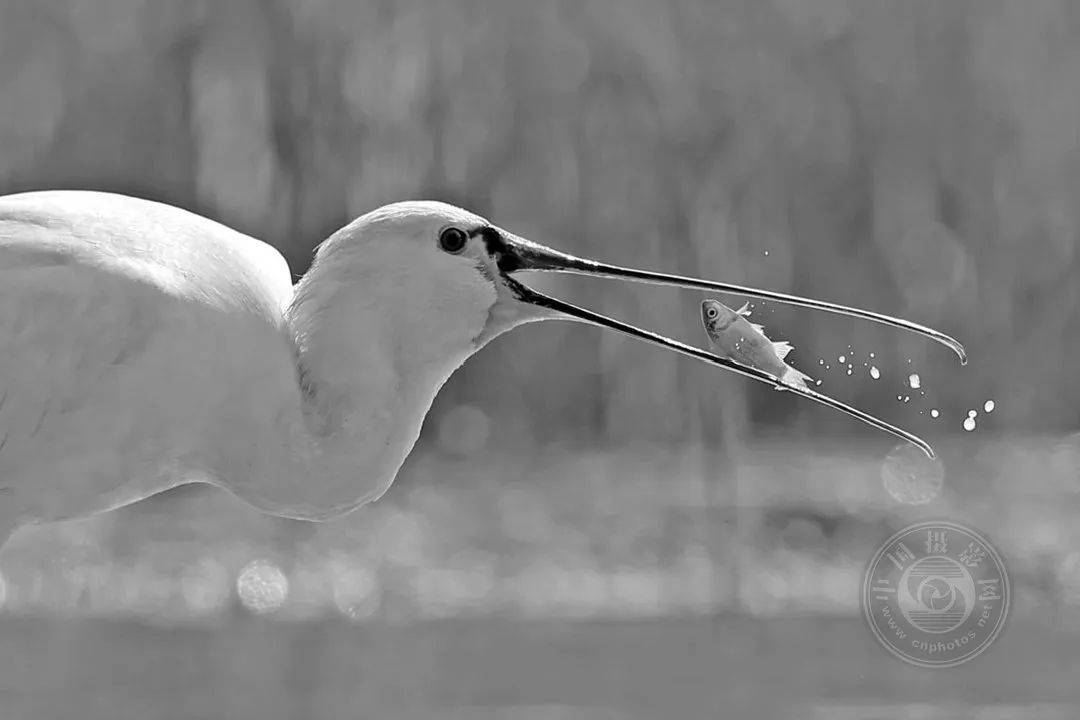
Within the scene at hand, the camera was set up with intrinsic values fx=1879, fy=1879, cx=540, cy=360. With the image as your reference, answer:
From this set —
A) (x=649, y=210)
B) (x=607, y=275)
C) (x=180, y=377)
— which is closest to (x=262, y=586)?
(x=649, y=210)

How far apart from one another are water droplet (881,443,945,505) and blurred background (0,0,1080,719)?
0.12ft

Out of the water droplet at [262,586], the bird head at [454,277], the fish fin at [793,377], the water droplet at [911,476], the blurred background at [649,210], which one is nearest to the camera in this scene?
the bird head at [454,277]

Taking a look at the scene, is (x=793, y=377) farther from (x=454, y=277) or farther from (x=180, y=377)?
(x=180, y=377)

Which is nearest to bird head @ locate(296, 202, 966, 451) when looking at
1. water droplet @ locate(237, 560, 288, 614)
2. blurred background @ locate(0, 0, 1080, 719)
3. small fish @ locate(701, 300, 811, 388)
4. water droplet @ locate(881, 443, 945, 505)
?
small fish @ locate(701, 300, 811, 388)

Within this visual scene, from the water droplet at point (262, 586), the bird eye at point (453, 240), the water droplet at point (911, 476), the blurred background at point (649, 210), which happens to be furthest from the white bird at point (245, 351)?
the water droplet at point (911, 476)

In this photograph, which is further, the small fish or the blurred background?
the blurred background

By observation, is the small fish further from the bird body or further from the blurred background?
the blurred background

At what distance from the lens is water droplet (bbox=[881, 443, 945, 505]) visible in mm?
10070

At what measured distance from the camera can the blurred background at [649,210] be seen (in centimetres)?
956

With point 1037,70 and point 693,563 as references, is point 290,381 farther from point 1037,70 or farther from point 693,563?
point 1037,70

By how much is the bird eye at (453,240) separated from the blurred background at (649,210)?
5.98 m

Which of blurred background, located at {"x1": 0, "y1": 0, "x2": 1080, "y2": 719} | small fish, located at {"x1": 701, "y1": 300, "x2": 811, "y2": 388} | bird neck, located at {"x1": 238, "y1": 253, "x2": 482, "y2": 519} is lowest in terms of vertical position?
blurred background, located at {"x1": 0, "y1": 0, "x2": 1080, "y2": 719}

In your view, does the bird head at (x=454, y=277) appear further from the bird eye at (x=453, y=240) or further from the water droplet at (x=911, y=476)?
the water droplet at (x=911, y=476)

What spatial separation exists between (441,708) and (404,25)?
4.75 metres
